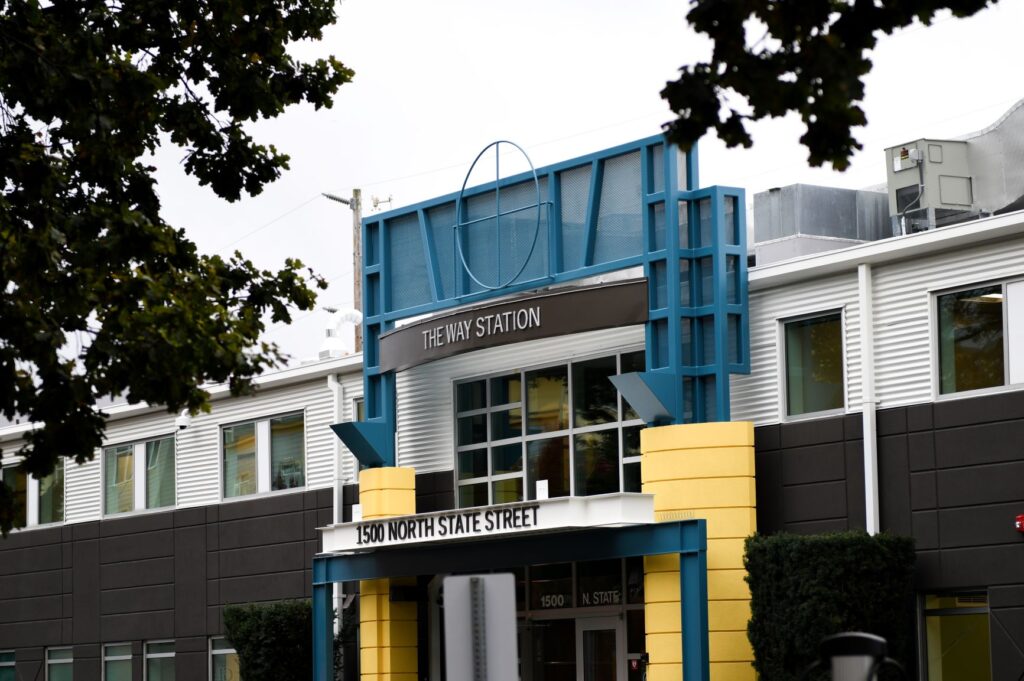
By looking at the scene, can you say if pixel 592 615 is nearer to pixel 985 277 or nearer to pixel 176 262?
pixel 985 277

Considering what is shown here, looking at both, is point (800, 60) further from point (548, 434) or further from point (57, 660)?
point (57, 660)

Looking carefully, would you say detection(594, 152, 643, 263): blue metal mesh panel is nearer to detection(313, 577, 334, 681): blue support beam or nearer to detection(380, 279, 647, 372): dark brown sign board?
detection(380, 279, 647, 372): dark brown sign board

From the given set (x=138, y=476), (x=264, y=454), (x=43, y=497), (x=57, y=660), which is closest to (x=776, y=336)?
(x=264, y=454)

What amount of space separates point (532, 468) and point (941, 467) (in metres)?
7.29

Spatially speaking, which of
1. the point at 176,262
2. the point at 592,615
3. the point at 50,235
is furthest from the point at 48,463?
the point at 592,615

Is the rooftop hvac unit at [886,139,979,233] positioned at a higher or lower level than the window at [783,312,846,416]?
higher

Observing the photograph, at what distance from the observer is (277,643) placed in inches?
1192

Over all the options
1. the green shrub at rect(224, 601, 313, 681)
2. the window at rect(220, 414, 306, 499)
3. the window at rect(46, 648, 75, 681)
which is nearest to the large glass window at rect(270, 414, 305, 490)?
the window at rect(220, 414, 306, 499)

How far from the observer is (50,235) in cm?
1495

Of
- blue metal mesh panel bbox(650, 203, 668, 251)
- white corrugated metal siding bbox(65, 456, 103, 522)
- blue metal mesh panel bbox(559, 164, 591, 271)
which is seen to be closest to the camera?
blue metal mesh panel bbox(650, 203, 668, 251)

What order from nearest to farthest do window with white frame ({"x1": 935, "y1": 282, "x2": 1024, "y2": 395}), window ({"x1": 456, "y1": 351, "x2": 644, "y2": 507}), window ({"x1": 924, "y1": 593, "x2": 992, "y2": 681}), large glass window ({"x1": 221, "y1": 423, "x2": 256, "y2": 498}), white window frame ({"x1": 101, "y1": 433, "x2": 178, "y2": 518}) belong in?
window with white frame ({"x1": 935, "y1": 282, "x2": 1024, "y2": 395}) < window ({"x1": 924, "y1": 593, "x2": 992, "y2": 681}) < window ({"x1": 456, "y1": 351, "x2": 644, "y2": 507}) < large glass window ({"x1": 221, "y1": 423, "x2": 256, "y2": 498}) < white window frame ({"x1": 101, "y1": 433, "x2": 178, "y2": 518})

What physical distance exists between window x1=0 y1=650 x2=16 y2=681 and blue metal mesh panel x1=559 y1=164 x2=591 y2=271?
19060mm

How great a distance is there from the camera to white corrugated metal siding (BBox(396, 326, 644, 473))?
27609mm

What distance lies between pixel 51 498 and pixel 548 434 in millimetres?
15458
